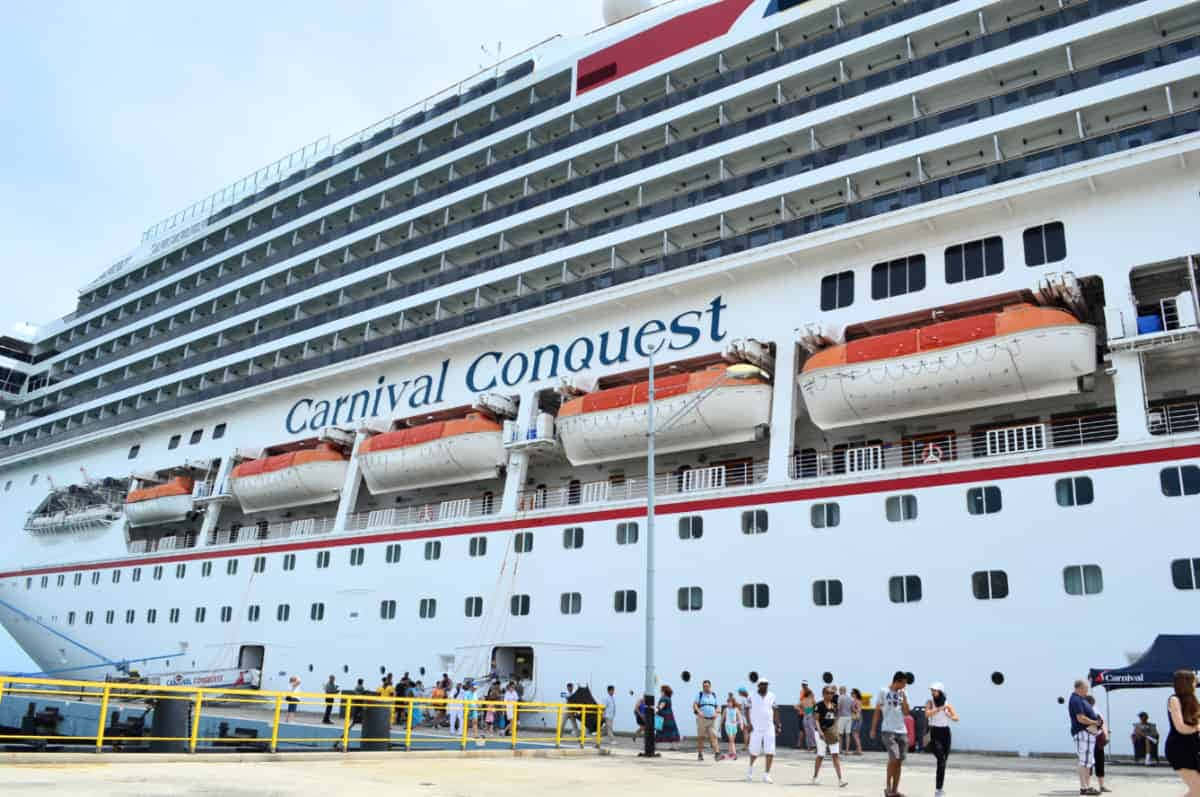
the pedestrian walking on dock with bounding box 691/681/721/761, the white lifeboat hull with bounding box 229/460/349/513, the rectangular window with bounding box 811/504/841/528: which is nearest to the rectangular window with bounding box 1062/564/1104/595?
the rectangular window with bounding box 811/504/841/528

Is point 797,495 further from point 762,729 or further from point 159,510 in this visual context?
point 159,510

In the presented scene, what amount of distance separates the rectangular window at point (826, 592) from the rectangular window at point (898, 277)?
6.96 m

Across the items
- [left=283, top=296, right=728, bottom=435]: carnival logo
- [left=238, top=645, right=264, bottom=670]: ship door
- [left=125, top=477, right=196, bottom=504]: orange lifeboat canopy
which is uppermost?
[left=283, top=296, right=728, bottom=435]: carnival logo

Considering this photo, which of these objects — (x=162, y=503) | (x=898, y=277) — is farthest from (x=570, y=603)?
(x=162, y=503)

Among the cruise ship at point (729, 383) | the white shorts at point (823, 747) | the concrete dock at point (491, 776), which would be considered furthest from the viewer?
the cruise ship at point (729, 383)

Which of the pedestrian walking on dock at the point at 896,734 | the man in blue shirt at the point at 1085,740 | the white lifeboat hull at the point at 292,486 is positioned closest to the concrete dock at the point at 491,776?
the man in blue shirt at the point at 1085,740

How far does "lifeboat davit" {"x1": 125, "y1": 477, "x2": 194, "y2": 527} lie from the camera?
37.6 meters

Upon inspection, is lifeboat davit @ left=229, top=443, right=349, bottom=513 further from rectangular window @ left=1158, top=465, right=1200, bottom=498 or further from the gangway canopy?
rectangular window @ left=1158, top=465, right=1200, bottom=498

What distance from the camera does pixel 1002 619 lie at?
1819 cm

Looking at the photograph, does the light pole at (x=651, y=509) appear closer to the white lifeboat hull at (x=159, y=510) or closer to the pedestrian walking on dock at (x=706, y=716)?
the pedestrian walking on dock at (x=706, y=716)

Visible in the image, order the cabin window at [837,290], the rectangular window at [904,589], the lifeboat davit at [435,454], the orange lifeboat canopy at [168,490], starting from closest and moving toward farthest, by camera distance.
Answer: the rectangular window at [904,589] < the cabin window at [837,290] < the lifeboat davit at [435,454] < the orange lifeboat canopy at [168,490]

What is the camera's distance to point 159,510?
38.3 metres

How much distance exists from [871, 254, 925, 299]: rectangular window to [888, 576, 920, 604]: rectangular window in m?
6.86

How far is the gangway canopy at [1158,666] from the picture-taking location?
49.6 feet
